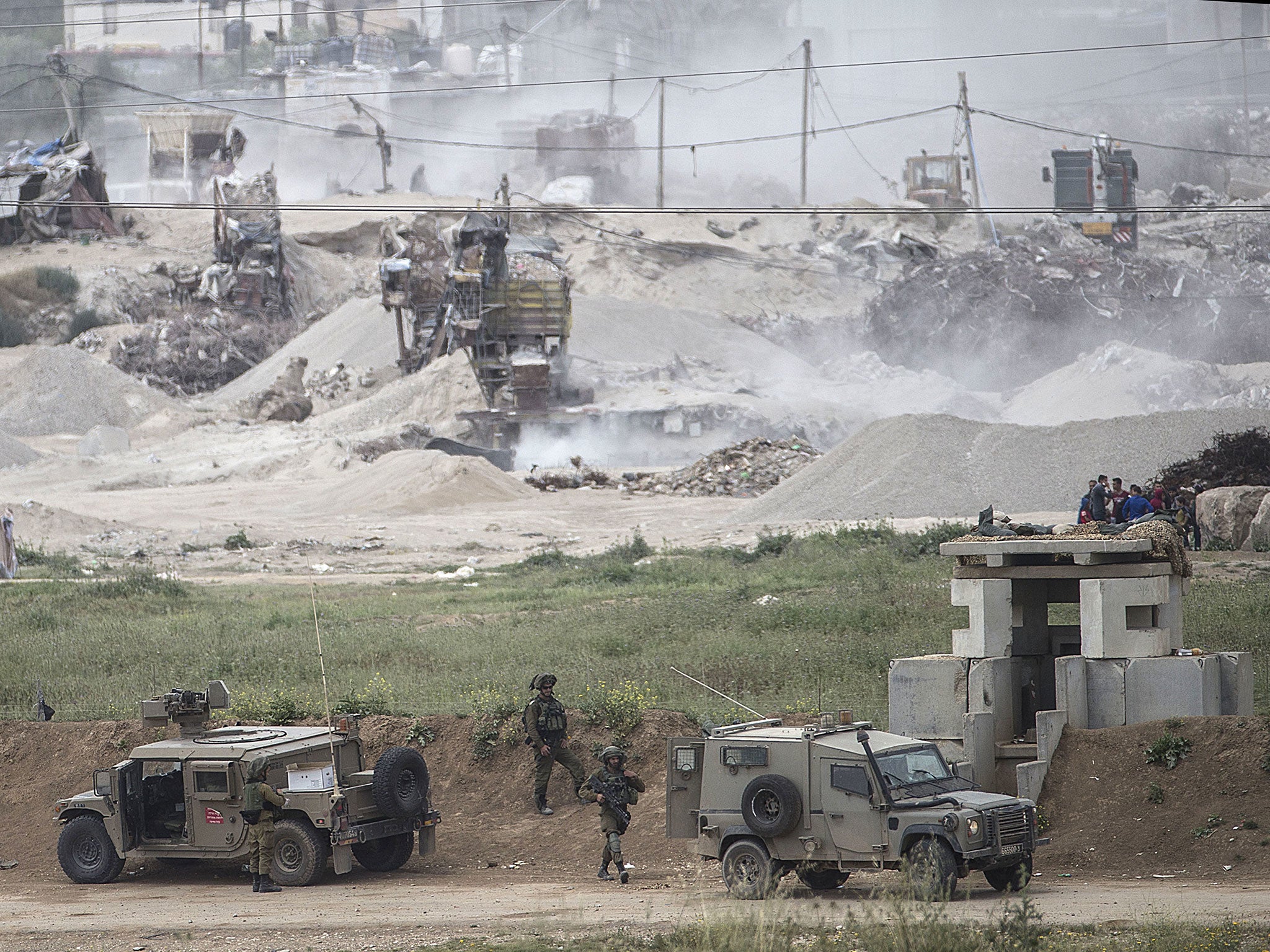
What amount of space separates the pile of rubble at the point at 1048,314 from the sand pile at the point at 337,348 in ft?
67.2

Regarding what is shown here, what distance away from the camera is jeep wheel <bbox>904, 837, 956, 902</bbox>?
27.6 feet

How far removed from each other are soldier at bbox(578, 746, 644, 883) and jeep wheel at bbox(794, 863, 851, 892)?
4.34 ft

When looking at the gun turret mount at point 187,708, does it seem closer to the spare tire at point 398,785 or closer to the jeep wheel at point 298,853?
the jeep wheel at point 298,853

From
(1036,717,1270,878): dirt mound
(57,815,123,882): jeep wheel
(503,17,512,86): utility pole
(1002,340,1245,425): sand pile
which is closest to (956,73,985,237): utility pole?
(1002,340,1245,425): sand pile

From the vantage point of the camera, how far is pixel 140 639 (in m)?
18.0

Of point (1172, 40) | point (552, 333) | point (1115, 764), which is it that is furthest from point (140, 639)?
point (1172, 40)

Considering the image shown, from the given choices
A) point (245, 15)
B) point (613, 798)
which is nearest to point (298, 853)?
point (613, 798)

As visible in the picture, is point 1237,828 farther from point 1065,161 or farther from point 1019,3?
point 1019,3

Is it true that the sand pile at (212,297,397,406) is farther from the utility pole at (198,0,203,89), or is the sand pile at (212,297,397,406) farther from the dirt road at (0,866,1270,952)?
the utility pole at (198,0,203,89)

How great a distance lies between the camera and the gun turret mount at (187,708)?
36.9ft

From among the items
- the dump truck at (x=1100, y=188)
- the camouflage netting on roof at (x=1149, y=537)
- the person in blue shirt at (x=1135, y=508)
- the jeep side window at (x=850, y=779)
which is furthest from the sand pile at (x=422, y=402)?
the jeep side window at (x=850, y=779)

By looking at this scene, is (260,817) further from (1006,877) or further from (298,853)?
(1006,877)

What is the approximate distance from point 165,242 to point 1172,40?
6333cm

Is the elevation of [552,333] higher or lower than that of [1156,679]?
higher
